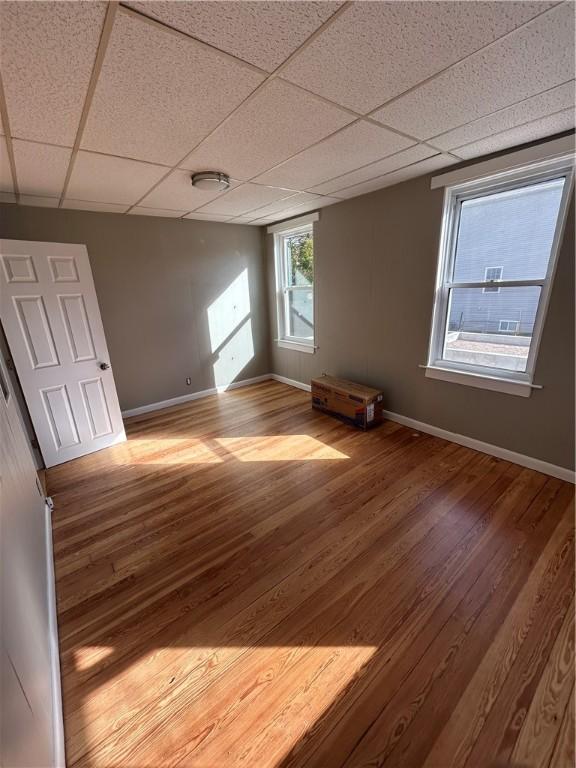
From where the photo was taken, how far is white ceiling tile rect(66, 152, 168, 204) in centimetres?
215

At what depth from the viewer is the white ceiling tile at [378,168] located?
7.46 ft

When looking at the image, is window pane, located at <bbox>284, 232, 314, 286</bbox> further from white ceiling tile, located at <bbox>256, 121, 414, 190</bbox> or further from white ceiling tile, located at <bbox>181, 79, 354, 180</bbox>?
white ceiling tile, located at <bbox>181, 79, 354, 180</bbox>

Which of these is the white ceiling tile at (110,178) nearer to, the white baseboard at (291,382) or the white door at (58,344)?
the white door at (58,344)

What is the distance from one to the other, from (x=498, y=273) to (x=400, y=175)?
1233mm

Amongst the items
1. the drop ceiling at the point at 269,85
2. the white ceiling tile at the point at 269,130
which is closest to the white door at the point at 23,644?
the drop ceiling at the point at 269,85

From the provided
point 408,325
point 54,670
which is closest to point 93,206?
point 408,325

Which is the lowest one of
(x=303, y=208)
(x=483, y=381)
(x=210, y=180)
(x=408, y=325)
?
(x=483, y=381)

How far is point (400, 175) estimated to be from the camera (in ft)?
9.09

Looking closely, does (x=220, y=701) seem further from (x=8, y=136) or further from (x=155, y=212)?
(x=155, y=212)

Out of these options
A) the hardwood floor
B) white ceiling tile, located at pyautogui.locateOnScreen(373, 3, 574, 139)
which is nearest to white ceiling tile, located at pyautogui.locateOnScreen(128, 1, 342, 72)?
white ceiling tile, located at pyautogui.locateOnScreen(373, 3, 574, 139)

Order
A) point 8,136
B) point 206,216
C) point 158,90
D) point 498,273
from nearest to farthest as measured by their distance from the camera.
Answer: point 158,90 < point 8,136 < point 498,273 < point 206,216

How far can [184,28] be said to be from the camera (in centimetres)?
110

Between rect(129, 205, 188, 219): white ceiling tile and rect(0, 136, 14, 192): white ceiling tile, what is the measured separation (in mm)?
1107

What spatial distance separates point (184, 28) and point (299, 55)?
454mm
